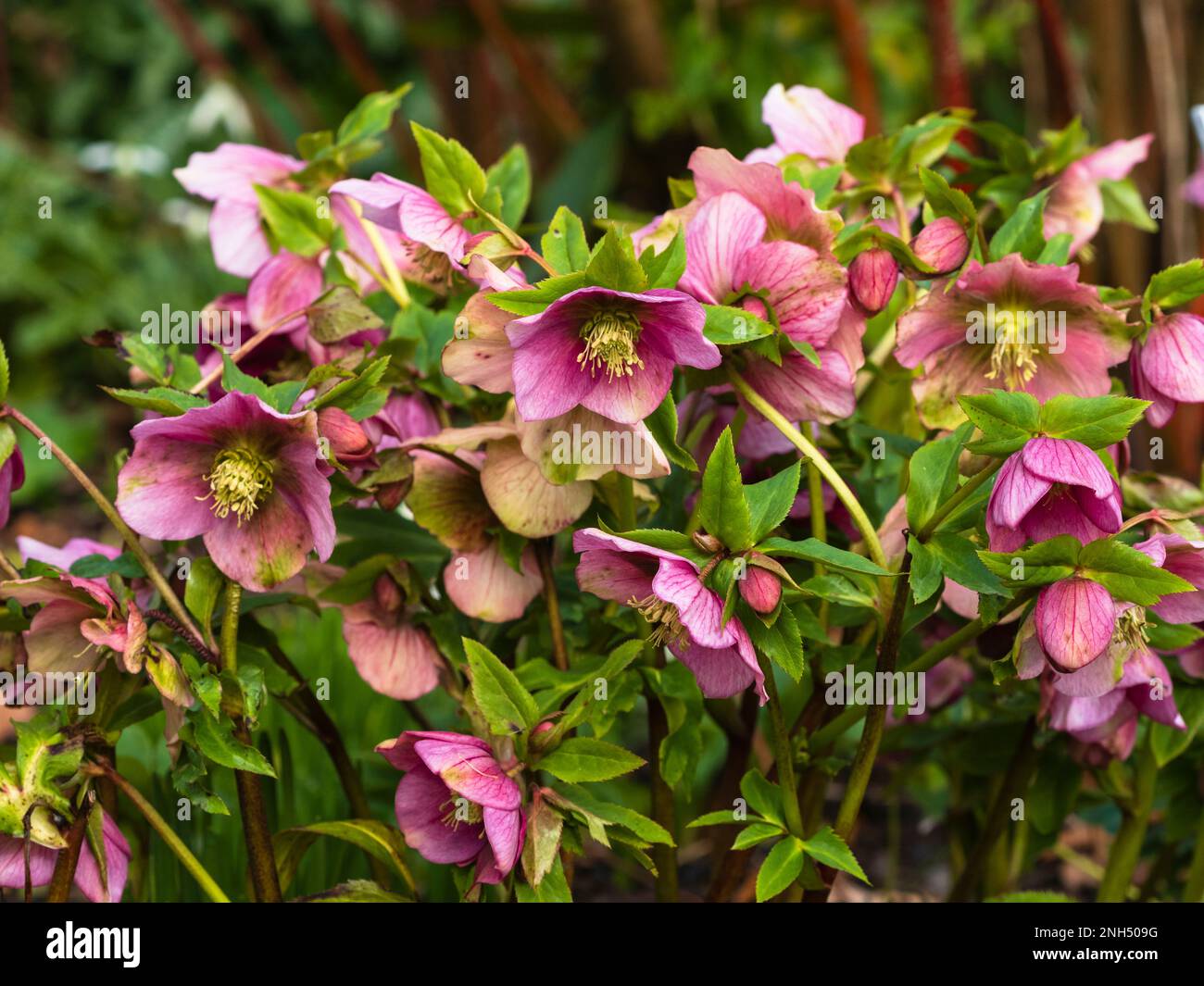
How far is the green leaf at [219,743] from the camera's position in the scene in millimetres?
651

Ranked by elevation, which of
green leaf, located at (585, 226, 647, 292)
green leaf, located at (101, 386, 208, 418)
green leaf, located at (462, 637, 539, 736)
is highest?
green leaf, located at (585, 226, 647, 292)

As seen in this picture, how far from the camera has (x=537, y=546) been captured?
771 millimetres

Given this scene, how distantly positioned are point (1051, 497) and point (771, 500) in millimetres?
136

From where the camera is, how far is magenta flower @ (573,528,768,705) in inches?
23.6

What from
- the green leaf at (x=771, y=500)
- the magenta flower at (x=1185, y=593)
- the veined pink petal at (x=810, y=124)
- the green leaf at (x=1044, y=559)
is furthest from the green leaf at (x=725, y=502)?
the veined pink petal at (x=810, y=124)

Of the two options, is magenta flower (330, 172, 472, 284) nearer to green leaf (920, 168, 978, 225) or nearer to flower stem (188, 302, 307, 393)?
flower stem (188, 302, 307, 393)

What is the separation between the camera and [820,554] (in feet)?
2.00

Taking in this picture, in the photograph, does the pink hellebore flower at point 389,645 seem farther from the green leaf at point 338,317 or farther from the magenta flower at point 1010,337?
the magenta flower at point 1010,337

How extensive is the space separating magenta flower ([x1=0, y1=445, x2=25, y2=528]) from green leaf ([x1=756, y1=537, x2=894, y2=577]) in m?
0.39

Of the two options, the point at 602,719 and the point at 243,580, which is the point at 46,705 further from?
the point at 602,719

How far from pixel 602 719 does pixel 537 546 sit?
5.0 inches

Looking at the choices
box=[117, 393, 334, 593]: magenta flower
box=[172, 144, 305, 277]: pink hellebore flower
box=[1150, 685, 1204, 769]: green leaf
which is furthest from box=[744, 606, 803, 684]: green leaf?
box=[172, 144, 305, 277]: pink hellebore flower

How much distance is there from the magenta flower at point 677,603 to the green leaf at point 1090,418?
6.8 inches
